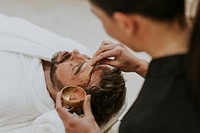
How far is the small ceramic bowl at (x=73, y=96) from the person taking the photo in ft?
4.77

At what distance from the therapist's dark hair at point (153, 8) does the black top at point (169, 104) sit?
0.11 meters

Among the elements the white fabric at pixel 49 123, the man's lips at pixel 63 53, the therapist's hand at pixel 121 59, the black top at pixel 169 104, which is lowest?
the white fabric at pixel 49 123

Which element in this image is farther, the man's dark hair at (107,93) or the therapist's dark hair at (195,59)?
the man's dark hair at (107,93)

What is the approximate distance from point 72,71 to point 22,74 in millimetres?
239

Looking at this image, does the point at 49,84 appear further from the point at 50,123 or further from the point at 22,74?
the point at 50,123

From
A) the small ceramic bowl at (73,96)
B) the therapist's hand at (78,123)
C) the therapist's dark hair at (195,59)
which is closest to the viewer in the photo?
the therapist's dark hair at (195,59)

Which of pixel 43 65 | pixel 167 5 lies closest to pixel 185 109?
pixel 167 5

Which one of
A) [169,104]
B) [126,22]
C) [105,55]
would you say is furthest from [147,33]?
[105,55]

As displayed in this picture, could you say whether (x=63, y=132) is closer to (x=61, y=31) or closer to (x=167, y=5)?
(x=167, y=5)

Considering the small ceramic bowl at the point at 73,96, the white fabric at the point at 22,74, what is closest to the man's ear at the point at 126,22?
the small ceramic bowl at the point at 73,96

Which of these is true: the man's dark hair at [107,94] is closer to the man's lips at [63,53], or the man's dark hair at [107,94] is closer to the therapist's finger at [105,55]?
the therapist's finger at [105,55]

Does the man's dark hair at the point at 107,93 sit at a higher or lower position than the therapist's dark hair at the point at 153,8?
lower

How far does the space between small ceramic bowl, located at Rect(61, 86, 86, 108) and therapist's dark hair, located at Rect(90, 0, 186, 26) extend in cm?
62

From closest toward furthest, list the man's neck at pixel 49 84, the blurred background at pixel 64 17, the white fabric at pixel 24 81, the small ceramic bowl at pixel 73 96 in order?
the small ceramic bowl at pixel 73 96
the white fabric at pixel 24 81
the man's neck at pixel 49 84
the blurred background at pixel 64 17
